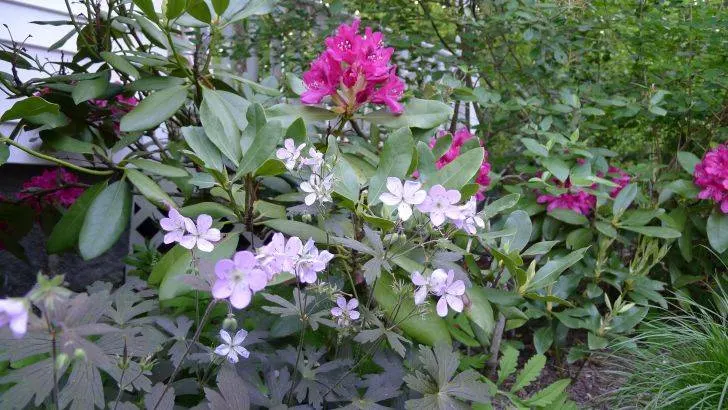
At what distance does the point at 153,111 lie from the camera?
1.65m

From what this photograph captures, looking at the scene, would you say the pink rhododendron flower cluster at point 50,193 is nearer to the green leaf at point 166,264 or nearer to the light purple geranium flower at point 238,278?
the green leaf at point 166,264

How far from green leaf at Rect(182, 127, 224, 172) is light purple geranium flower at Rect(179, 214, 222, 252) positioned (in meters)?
0.38

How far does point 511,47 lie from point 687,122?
35.8 inches

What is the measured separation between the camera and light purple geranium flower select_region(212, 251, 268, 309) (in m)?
0.81

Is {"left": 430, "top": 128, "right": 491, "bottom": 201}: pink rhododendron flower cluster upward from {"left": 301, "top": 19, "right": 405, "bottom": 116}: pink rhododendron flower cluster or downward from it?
downward

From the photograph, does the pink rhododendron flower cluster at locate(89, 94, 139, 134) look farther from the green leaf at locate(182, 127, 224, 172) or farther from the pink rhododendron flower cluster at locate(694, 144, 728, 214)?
the pink rhododendron flower cluster at locate(694, 144, 728, 214)

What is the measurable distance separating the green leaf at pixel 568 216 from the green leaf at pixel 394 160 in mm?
954

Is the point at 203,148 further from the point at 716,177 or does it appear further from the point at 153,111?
the point at 716,177

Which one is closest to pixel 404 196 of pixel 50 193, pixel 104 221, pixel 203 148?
pixel 203 148

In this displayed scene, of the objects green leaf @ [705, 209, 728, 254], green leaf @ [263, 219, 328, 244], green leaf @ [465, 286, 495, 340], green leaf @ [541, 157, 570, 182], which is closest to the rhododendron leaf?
green leaf @ [263, 219, 328, 244]

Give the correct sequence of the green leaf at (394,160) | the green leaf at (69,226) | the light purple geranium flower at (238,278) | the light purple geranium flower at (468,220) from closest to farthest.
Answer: the light purple geranium flower at (238,278) → the light purple geranium flower at (468,220) → the green leaf at (394,160) → the green leaf at (69,226)

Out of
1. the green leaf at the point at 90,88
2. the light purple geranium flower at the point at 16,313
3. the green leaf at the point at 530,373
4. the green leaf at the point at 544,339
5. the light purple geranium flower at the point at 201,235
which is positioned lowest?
the green leaf at the point at 544,339

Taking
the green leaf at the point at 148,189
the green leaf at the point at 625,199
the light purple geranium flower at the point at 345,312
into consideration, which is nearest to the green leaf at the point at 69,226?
the green leaf at the point at 148,189

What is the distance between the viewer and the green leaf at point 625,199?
6.84 feet
